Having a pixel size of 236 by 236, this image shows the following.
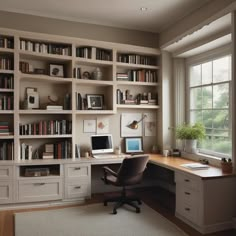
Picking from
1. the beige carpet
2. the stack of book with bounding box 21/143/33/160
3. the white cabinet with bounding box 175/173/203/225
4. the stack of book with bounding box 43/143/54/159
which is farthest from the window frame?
the stack of book with bounding box 21/143/33/160

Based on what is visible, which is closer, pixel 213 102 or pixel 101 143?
pixel 213 102

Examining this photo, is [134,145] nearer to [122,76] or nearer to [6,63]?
[122,76]

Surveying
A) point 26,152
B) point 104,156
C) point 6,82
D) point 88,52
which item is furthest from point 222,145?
point 6,82

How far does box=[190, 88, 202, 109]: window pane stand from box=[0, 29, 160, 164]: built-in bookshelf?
24.6 inches

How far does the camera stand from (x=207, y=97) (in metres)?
4.06

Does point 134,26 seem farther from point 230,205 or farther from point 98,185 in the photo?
point 230,205

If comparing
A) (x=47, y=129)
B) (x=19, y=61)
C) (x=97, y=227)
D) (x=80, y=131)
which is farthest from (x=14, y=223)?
(x=19, y=61)

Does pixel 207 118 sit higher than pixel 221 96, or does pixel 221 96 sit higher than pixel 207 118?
pixel 221 96

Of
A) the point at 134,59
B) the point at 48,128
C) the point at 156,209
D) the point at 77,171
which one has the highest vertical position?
the point at 134,59

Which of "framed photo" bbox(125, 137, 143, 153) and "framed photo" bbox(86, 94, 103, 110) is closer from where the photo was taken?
"framed photo" bbox(86, 94, 103, 110)

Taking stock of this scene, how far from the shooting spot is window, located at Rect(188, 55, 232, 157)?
3629 millimetres

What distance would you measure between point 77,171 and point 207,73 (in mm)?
2594

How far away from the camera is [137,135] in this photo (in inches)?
183

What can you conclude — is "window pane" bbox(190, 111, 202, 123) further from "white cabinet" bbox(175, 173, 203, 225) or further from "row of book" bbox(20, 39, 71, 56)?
"row of book" bbox(20, 39, 71, 56)
